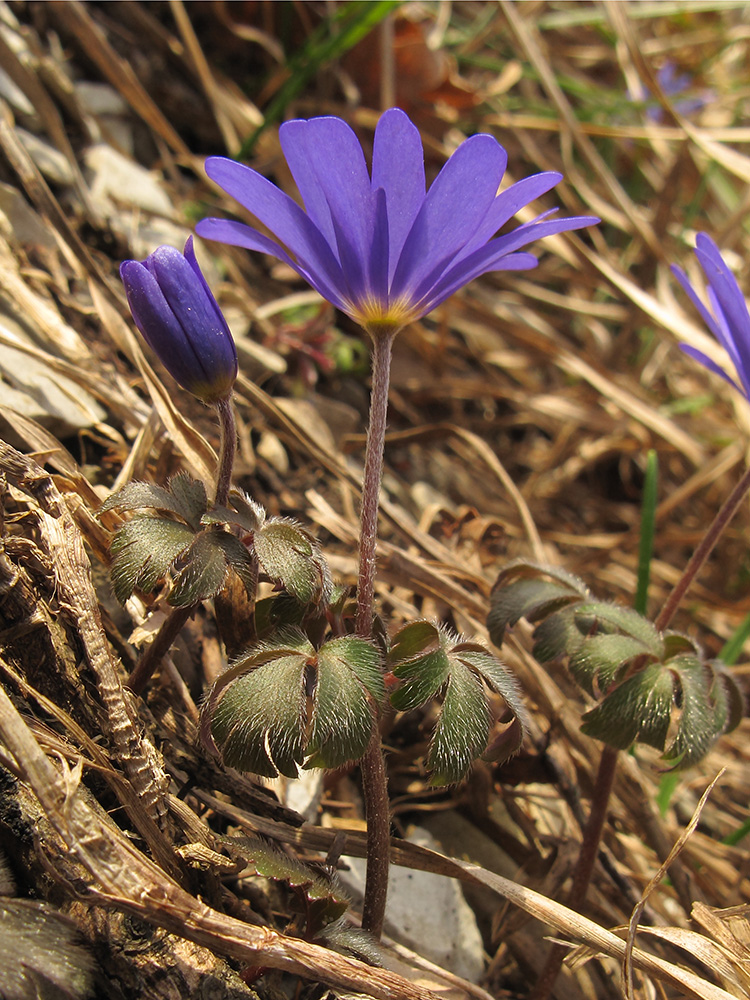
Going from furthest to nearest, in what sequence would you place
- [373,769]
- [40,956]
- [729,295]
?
1. [729,295]
2. [373,769]
3. [40,956]

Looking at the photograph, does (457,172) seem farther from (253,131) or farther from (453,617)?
(253,131)

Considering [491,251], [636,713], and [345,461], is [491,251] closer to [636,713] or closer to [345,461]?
[636,713]

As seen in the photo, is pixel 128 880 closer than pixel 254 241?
Yes

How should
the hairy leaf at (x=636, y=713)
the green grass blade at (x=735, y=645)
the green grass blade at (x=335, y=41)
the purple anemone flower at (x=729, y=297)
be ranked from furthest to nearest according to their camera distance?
the green grass blade at (x=335, y=41) < the green grass blade at (x=735, y=645) < the purple anemone flower at (x=729, y=297) < the hairy leaf at (x=636, y=713)

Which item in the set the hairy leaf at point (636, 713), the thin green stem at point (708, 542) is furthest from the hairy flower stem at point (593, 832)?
the thin green stem at point (708, 542)

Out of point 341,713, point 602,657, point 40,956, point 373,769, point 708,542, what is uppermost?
point 708,542

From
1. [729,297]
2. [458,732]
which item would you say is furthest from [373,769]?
[729,297]

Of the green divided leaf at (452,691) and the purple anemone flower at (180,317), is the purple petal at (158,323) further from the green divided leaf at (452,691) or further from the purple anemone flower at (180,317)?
the green divided leaf at (452,691)

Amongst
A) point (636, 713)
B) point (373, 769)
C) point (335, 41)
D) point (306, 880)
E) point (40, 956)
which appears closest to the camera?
point (40, 956)

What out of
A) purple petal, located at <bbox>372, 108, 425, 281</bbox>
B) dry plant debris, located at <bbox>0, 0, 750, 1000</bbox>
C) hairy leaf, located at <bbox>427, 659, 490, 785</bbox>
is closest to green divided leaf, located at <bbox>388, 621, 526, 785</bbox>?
hairy leaf, located at <bbox>427, 659, 490, 785</bbox>
